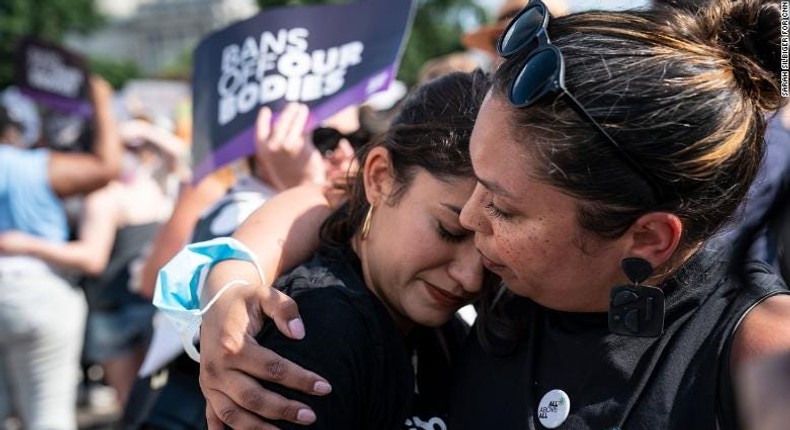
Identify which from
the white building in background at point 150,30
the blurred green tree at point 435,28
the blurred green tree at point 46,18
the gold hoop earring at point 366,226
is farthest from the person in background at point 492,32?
the white building in background at point 150,30

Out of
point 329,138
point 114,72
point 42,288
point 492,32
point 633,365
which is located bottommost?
point 114,72

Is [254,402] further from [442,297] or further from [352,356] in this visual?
[442,297]

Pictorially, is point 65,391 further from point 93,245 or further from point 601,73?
point 601,73

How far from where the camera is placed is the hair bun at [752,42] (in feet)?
4.36

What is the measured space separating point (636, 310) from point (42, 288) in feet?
13.3

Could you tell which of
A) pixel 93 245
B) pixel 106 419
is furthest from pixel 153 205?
pixel 106 419

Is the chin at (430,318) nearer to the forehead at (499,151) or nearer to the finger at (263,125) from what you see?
the forehead at (499,151)

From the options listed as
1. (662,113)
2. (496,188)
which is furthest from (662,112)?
(496,188)

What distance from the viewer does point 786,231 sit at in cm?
206

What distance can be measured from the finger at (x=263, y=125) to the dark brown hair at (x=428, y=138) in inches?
23.4

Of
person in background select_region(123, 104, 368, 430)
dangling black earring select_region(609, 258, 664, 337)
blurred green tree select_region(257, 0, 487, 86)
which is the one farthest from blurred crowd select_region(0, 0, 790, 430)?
blurred green tree select_region(257, 0, 487, 86)

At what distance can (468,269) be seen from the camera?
5.34ft

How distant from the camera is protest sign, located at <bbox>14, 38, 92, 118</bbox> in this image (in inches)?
183

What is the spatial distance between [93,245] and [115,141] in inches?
33.9
